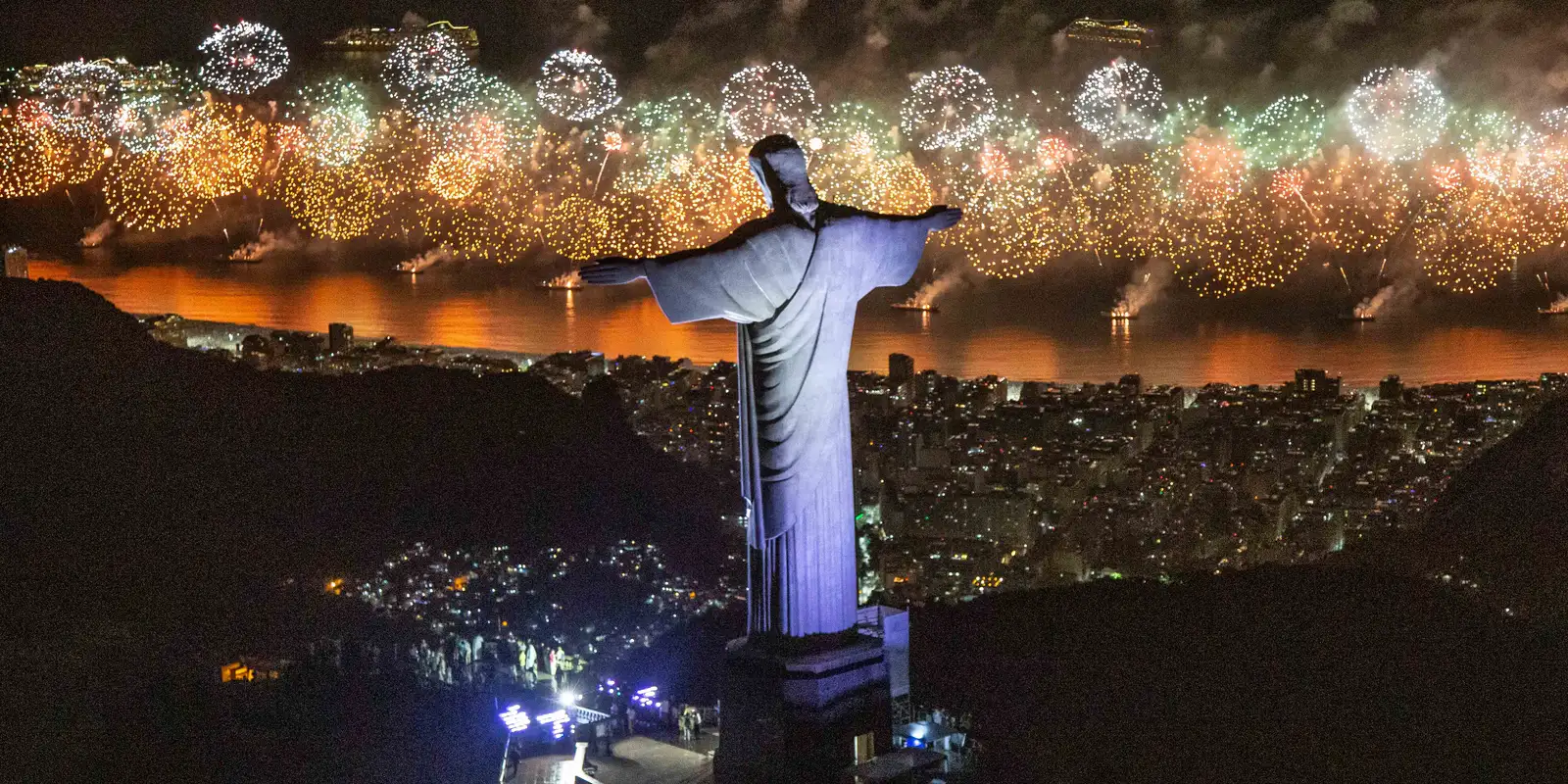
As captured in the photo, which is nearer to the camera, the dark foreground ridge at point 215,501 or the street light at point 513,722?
the street light at point 513,722

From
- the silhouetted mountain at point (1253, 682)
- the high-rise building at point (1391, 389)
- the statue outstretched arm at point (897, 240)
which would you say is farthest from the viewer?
the high-rise building at point (1391, 389)

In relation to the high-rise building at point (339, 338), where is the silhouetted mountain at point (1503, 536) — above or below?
below

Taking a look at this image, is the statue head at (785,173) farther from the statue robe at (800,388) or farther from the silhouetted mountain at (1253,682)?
the silhouetted mountain at (1253,682)

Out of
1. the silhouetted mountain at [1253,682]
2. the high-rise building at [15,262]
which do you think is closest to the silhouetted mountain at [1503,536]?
the silhouetted mountain at [1253,682]

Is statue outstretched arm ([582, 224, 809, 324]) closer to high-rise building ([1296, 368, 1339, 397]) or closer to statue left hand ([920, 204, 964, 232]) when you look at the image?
statue left hand ([920, 204, 964, 232])

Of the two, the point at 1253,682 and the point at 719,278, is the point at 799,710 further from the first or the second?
the point at 1253,682

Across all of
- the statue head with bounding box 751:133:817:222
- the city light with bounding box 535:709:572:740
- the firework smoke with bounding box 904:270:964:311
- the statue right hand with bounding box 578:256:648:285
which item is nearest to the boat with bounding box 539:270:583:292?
the firework smoke with bounding box 904:270:964:311

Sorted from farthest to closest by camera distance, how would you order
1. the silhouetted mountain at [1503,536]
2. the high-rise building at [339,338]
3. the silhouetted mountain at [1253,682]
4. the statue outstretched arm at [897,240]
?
the high-rise building at [339,338] < the silhouetted mountain at [1503,536] < the silhouetted mountain at [1253,682] < the statue outstretched arm at [897,240]

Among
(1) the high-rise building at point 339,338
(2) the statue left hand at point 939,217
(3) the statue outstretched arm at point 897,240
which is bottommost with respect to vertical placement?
(1) the high-rise building at point 339,338

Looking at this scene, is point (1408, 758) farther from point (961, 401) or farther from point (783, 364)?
point (961, 401)
